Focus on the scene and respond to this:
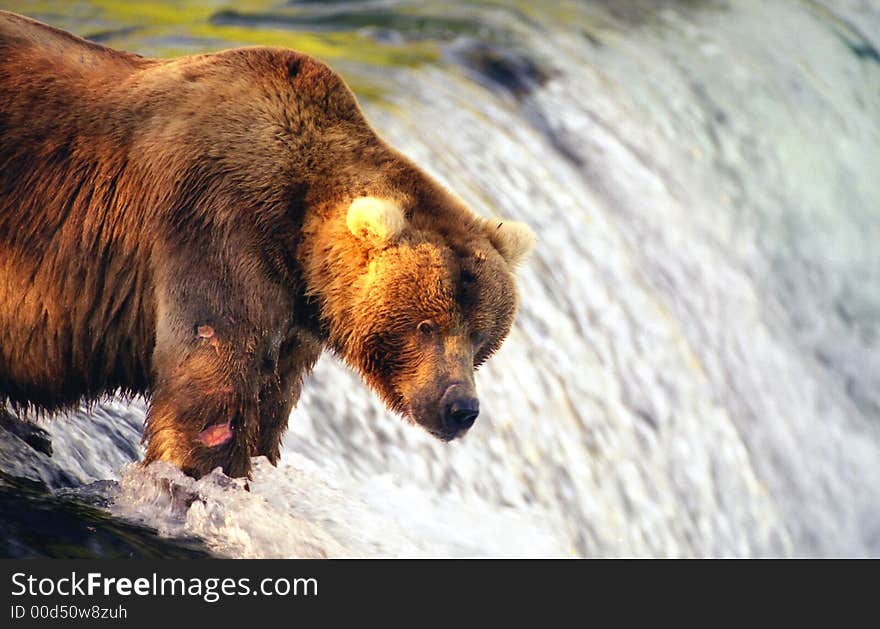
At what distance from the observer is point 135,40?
11977 mm

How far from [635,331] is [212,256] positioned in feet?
20.1

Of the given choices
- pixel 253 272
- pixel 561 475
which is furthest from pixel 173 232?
pixel 561 475

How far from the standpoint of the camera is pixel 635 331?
1155cm

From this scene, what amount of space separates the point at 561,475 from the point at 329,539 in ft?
11.0

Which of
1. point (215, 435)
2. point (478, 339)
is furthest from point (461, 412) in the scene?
point (215, 435)

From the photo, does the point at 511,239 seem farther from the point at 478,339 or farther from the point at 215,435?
the point at 215,435

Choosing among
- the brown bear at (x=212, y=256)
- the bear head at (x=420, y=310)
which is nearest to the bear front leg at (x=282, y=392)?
the brown bear at (x=212, y=256)

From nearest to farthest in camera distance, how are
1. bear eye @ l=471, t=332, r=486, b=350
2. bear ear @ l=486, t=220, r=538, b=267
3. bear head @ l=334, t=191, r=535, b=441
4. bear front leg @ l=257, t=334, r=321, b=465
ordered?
1. bear head @ l=334, t=191, r=535, b=441
2. bear eye @ l=471, t=332, r=486, b=350
3. bear front leg @ l=257, t=334, r=321, b=465
4. bear ear @ l=486, t=220, r=538, b=267

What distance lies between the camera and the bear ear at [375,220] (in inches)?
227

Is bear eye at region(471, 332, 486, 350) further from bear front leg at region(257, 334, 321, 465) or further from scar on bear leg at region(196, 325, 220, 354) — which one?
scar on bear leg at region(196, 325, 220, 354)

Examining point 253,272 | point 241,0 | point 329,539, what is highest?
point 253,272

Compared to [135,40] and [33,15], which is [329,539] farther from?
[33,15]

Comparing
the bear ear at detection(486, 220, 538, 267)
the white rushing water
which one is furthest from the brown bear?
the white rushing water

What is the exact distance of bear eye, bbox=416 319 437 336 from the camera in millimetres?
5938
